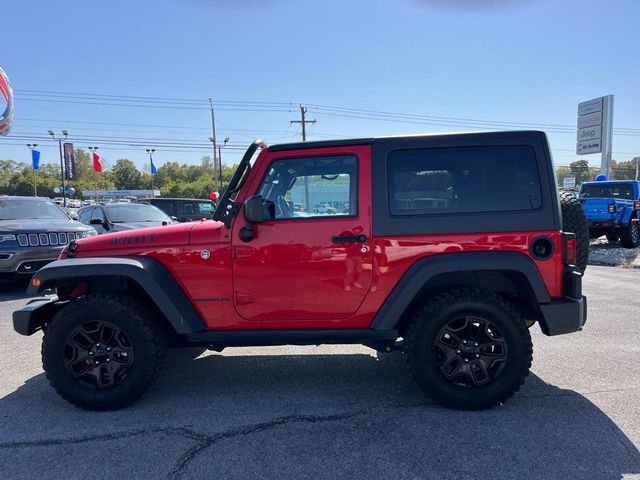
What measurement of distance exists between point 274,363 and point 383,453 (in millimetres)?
1740

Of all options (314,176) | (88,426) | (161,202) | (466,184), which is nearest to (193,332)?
(88,426)

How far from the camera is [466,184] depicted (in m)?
3.13

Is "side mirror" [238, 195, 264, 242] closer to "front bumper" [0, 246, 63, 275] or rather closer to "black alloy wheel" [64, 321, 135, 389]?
"black alloy wheel" [64, 321, 135, 389]

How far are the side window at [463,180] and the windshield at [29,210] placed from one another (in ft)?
25.4

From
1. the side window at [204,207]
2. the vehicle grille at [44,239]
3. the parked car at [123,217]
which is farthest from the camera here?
the side window at [204,207]

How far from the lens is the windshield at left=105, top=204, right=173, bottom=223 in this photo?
10212 millimetres

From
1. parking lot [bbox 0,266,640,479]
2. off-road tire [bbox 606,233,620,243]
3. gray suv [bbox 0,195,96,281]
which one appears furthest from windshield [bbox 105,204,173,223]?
off-road tire [bbox 606,233,620,243]

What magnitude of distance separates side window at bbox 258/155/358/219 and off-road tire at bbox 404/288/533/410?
104 cm

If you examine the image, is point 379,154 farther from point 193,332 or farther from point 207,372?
point 207,372

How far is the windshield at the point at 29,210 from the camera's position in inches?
→ 309

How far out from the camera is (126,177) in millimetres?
105812

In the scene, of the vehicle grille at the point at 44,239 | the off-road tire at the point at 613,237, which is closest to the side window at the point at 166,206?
the vehicle grille at the point at 44,239

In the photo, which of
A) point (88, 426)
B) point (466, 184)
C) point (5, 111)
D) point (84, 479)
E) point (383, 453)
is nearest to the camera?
point (84, 479)

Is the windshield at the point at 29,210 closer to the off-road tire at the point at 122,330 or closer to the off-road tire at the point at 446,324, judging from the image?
the off-road tire at the point at 122,330
